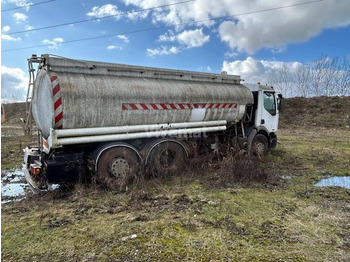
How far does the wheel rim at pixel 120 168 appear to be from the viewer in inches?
232

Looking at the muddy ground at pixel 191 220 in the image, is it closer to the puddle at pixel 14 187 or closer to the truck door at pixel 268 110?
the puddle at pixel 14 187

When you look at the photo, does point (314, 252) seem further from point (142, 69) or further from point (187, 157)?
point (142, 69)

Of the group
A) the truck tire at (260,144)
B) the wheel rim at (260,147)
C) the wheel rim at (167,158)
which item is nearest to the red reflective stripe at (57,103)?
the wheel rim at (167,158)

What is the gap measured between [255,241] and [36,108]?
5.37 m

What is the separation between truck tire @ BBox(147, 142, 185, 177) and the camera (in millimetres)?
6453

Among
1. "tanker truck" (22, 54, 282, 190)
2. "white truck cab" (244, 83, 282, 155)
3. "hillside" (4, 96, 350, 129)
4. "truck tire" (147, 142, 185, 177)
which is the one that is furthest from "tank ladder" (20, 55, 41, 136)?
"hillside" (4, 96, 350, 129)

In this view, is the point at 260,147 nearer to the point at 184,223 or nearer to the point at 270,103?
the point at 270,103

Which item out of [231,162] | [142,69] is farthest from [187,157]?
[142,69]

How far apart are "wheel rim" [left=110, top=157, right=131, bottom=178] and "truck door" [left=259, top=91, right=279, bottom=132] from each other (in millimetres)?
5227

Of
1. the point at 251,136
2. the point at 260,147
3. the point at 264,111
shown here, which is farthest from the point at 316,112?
the point at 251,136

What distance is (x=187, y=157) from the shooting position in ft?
23.2

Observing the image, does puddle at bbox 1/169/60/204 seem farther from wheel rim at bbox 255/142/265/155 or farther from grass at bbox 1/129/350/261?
wheel rim at bbox 255/142/265/155

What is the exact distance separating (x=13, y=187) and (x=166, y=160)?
3691mm

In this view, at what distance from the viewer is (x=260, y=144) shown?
29.7 ft
